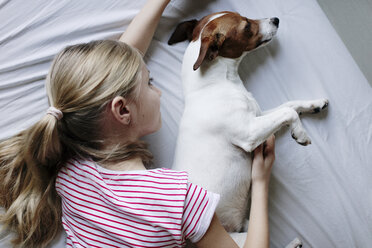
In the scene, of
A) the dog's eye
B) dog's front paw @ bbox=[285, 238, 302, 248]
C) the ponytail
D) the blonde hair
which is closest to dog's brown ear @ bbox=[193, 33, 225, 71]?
the dog's eye

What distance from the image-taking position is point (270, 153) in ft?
4.61

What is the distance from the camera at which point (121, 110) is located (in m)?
1.11

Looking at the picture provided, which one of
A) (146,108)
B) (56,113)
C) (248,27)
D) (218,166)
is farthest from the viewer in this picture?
(248,27)

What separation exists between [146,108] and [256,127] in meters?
0.44

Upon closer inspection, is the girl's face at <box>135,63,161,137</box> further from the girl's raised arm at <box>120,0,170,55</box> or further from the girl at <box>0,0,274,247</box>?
the girl's raised arm at <box>120,0,170,55</box>

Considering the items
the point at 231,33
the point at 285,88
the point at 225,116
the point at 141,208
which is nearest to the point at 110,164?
the point at 141,208

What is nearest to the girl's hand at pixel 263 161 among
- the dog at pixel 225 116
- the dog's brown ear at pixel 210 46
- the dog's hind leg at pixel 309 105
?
the dog at pixel 225 116

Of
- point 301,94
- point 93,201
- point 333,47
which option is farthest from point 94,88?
point 333,47

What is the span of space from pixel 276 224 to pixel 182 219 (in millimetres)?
575

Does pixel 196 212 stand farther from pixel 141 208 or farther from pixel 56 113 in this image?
pixel 56 113

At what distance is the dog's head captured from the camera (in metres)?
1.34

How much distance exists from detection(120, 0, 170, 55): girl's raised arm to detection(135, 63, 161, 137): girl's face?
0.34 m

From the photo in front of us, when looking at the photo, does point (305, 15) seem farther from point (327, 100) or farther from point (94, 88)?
point (94, 88)

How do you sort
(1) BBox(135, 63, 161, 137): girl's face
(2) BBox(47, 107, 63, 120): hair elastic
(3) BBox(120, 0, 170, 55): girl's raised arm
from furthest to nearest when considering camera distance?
(3) BBox(120, 0, 170, 55): girl's raised arm
(1) BBox(135, 63, 161, 137): girl's face
(2) BBox(47, 107, 63, 120): hair elastic
